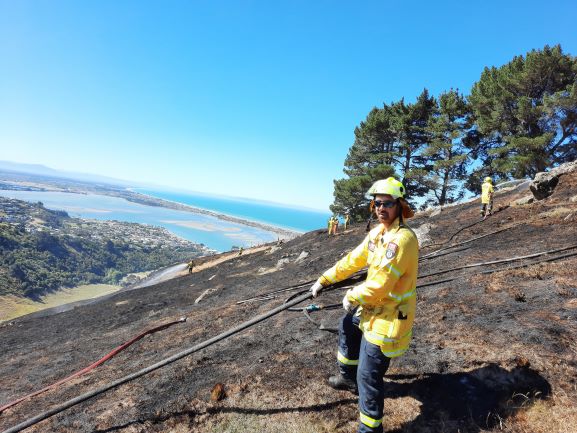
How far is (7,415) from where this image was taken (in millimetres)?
5004

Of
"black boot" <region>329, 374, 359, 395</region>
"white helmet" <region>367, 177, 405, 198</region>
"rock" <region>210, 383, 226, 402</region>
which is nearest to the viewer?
Answer: "white helmet" <region>367, 177, 405, 198</region>

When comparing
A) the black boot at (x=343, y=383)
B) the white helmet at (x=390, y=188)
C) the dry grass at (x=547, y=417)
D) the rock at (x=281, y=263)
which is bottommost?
the rock at (x=281, y=263)

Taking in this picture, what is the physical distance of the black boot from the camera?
13.2ft

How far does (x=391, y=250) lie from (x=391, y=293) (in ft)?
1.41

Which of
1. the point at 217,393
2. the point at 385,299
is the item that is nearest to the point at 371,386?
the point at 385,299

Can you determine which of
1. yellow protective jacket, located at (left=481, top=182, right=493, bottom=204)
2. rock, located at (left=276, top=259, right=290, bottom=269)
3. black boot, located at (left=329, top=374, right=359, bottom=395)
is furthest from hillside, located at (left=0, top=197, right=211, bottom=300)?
black boot, located at (left=329, top=374, right=359, bottom=395)

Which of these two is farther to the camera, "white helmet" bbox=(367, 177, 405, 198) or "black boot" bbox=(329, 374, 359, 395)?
"black boot" bbox=(329, 374, 359, 395)

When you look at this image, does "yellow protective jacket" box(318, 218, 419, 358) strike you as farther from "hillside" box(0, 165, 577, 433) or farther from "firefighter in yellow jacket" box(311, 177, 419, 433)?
"hillside" box(0, 165, 577, 433)

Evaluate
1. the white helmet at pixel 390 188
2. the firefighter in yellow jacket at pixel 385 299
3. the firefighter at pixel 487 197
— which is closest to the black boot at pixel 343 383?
the firefighter in yellow jacket at pixel 385 299

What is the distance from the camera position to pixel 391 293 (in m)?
3.11

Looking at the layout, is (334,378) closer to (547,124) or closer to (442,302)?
(442,302)

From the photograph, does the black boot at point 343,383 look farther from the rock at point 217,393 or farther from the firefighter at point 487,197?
the firefighter at point 487,197

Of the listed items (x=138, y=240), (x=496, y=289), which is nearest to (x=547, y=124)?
(x=496, y=289)

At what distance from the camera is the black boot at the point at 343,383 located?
403cm
